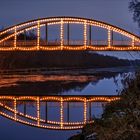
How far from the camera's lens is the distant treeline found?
88.8 meters

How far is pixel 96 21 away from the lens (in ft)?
220

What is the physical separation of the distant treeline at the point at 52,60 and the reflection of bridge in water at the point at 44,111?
36017mm

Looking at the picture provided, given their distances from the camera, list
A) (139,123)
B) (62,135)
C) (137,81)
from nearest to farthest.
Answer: (139,123)
(137,81)
(62,135)

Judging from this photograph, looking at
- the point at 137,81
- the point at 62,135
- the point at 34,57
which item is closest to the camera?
the point at 137,81

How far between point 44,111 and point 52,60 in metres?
84.9

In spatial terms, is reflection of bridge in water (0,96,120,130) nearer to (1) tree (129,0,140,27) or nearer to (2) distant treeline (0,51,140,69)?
(1) tree (129,0,140,27)

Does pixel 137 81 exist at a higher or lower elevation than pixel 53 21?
lower

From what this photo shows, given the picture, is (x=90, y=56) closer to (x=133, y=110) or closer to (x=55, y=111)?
(x=55, y=111)

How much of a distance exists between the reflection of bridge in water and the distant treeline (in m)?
36.0

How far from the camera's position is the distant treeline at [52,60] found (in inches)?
3497

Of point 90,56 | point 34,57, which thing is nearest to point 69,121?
point 34,57

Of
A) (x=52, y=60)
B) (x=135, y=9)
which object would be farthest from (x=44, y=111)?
(x=52, y=60)

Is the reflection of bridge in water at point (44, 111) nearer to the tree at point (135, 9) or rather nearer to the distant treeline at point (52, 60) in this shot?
the tree at point (135, 9)

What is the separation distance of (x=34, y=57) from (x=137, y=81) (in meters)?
95.7
